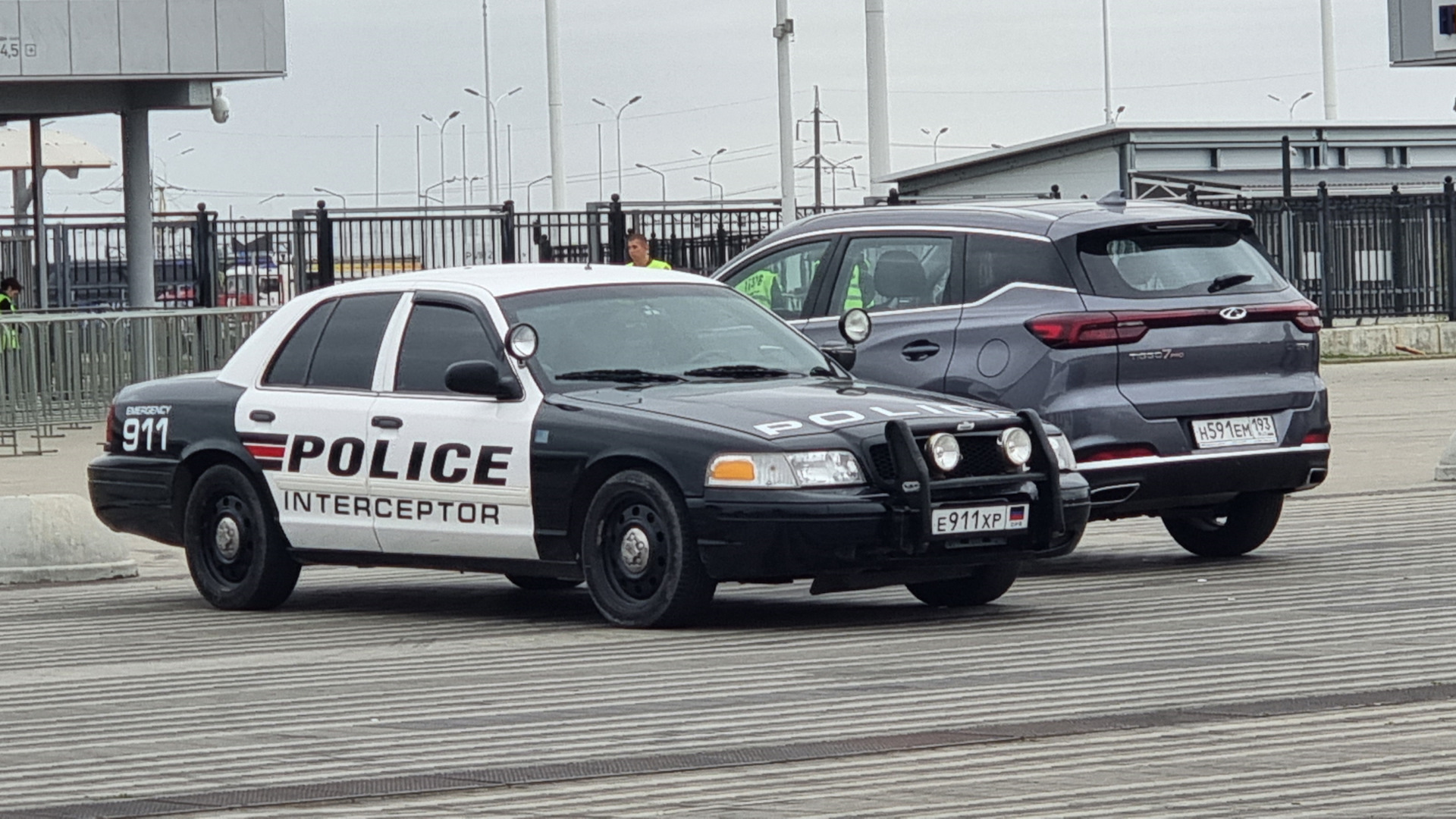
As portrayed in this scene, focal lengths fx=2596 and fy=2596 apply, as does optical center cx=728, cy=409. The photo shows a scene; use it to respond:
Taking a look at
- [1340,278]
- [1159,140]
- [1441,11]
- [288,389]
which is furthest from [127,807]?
[1159,140]

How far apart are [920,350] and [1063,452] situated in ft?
5.45

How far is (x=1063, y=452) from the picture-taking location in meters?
10.8

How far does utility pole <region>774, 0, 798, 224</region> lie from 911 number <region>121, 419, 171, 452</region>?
79.8 feet

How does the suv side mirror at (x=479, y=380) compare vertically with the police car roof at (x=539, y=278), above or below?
below

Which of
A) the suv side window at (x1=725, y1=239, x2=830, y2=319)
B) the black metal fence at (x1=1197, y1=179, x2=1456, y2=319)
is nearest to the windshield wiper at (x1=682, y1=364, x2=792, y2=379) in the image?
the suv side window at (x1=725, y1=239, x2=830, y2=319)

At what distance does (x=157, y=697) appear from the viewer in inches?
348

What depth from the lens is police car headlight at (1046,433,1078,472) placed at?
35.1 feet

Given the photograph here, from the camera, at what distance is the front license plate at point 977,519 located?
9891mm

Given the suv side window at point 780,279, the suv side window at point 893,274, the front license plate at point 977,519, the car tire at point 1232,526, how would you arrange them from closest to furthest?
the front license plate at point 977,519
the suv side window at point 893,274
the car tire at point 1232,526
the suv side window at point 780,279

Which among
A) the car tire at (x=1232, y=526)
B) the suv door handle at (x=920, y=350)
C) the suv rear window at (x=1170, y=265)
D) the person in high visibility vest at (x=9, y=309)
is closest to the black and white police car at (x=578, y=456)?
the suv door handle at (x=920, y=350)

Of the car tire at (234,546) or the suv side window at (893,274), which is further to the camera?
the suv side window at (893,274)

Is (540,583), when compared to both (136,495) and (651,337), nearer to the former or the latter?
(651,337)

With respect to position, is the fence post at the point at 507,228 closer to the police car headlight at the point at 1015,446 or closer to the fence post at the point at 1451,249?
the fence post at the point at 1451,249

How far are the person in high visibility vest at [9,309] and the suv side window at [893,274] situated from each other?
1427 centimetres
